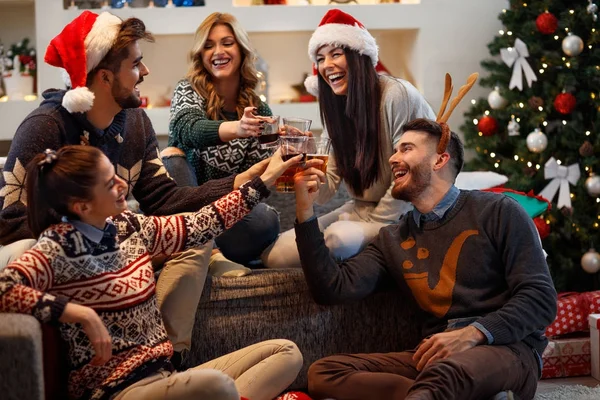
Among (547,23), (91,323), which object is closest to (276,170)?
(91,323)

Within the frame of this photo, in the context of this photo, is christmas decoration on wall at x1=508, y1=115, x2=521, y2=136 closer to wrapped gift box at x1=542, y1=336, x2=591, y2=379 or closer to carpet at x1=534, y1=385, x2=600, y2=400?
wrapped gift box at x1=542, y1=336, x2=591, y2=379

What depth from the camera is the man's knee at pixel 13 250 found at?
7.70 ft

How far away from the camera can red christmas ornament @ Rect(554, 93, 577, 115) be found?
4.63 meters

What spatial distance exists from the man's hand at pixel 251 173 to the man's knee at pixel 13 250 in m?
0.71

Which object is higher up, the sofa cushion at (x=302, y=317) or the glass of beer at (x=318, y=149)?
the glass of beer at (x=318, y=149)

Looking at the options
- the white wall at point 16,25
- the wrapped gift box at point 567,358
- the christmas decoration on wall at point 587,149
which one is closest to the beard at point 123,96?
the wrapped gift box at point 567,358

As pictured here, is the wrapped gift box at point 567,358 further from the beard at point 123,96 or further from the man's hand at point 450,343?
the beard at point 123,96

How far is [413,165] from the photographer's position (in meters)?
2.80

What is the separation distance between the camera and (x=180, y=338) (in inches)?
106

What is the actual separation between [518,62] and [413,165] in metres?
2.33

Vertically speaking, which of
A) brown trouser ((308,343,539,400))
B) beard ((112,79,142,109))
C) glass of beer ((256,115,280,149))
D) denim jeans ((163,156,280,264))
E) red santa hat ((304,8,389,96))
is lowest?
brown trouser ((308,343,539,400))

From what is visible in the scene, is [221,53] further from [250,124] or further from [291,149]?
[291,149]

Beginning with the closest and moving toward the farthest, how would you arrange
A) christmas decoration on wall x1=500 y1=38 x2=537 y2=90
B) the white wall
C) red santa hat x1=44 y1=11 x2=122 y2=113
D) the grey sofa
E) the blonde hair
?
red santa hat x1=44 y1=11 x2=122 y2=113, the grey sofa, the blonde hair, christmas decoration on wall x1=500 y1=38 x2=537 y2=90, the white wall

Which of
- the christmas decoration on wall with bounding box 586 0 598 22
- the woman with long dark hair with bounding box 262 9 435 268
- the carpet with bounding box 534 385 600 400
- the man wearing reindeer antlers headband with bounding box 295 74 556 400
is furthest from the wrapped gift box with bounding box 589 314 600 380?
the christmas decoration on wall with bounding box 586 0 598 22
